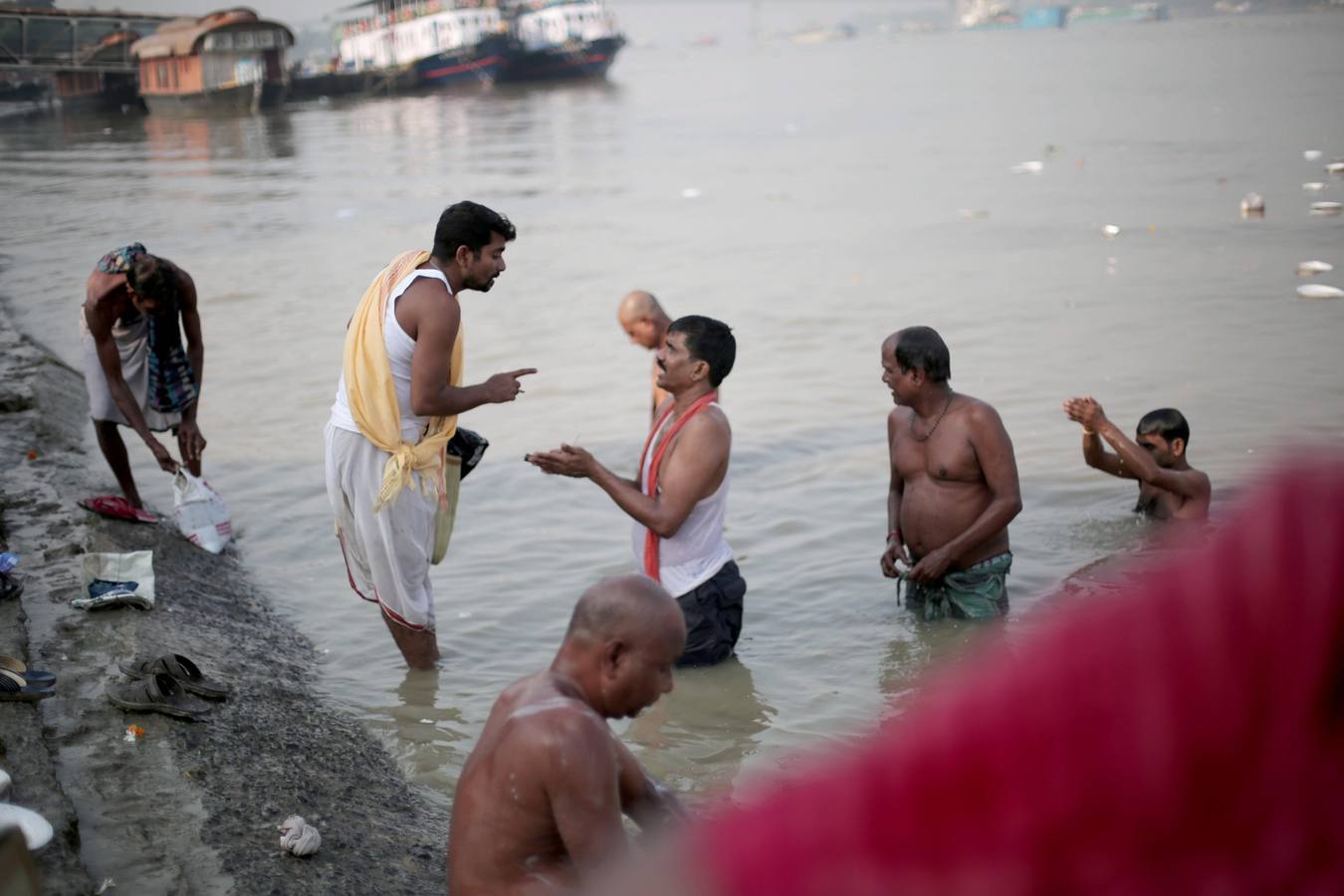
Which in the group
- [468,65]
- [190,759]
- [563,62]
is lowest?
[190,759]

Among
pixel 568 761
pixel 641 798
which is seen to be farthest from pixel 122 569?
pixel 568 761

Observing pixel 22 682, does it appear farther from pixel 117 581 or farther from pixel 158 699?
pixel 117 581

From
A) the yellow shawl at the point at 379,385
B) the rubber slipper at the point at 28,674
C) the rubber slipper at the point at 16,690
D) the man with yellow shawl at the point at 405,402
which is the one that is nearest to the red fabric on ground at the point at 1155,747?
the rubber slipper at the point at 16,690

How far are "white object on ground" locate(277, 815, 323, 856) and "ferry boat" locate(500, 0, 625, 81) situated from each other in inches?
2411

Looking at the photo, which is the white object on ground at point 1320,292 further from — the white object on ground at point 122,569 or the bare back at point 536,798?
the bare back at point 536,798

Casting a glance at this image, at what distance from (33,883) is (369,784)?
2.49 metres

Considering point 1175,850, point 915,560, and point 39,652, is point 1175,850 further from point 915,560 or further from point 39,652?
point 915,560

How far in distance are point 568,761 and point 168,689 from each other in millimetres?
2181

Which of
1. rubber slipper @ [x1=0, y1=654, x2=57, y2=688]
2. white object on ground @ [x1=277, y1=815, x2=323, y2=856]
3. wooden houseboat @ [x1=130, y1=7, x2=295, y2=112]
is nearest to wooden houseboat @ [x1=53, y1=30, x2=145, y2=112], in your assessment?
wooden houseboat @ [x1=130, y1=7, x2=295, y2=112]

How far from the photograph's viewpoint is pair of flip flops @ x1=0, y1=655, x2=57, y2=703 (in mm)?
3848

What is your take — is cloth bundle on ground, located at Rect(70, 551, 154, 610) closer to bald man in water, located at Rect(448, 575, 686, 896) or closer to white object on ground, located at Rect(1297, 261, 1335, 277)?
bald man in water, located at Rect(448, 575, 686, 896)

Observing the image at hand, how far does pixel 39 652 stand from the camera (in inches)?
174

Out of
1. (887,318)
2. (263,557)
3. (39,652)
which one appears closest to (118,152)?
(887,318)

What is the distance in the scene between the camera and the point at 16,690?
12.7ft
